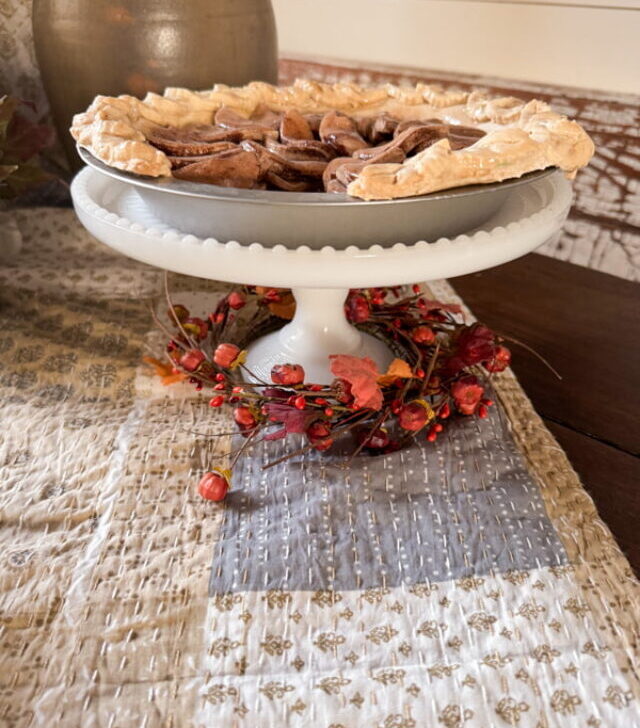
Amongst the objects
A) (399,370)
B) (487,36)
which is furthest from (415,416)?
(487,36)

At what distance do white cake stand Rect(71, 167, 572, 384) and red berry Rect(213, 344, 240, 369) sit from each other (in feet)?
0.21

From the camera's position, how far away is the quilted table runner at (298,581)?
0.40m

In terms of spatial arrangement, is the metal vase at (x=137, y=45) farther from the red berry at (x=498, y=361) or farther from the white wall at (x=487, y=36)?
the red berry at (x=498, y=361)

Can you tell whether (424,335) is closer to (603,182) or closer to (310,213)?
(310,213)

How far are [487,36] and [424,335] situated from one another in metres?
0.56

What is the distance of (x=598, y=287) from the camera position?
0.87 m

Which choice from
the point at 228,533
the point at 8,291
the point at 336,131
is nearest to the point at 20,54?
the point at 8,291

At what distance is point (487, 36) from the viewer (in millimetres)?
1004

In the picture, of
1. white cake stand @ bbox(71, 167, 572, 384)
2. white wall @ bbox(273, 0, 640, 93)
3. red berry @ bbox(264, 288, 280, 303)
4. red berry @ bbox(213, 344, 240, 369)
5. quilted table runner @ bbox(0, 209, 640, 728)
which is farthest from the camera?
white wall @ bbox(273, 0, 640, 93)

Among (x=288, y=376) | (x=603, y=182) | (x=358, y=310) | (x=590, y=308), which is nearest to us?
(x=288, y=376)

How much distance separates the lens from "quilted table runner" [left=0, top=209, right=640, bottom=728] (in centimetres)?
40

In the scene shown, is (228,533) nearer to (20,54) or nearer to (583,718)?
(583,718)

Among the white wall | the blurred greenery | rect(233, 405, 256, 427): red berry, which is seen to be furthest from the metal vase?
rect(233, 405, 256, 427): red berry

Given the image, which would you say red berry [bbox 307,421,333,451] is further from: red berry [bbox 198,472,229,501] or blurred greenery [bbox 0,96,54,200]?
blurred greenery [bbox 0,96,54,200]
